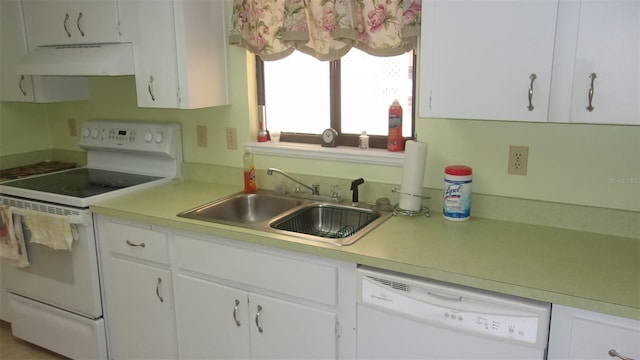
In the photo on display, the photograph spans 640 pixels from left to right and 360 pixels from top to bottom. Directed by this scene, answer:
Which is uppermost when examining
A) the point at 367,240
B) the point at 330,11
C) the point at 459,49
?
the point at 330,11

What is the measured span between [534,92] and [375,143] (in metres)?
0.90

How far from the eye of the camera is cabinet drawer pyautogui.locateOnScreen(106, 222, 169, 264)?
2.19m

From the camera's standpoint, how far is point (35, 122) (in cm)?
328

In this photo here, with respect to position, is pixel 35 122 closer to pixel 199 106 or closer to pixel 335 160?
pixel 199 106

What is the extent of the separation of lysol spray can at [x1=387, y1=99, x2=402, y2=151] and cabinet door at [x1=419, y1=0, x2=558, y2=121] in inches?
15.9

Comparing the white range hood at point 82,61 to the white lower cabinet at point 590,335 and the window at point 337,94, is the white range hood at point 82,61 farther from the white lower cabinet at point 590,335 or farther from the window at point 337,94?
the white lower cabinet at point 590,335

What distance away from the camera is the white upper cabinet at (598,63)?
4.85ft

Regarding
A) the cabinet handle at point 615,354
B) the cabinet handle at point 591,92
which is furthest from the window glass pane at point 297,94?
the cabinet handle at point 615,354

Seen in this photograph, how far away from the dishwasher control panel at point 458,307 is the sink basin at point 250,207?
2.59 feet

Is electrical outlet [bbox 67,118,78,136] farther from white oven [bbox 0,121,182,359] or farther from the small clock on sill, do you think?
the small clock on sill

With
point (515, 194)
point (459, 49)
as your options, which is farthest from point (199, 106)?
point (515, 194)

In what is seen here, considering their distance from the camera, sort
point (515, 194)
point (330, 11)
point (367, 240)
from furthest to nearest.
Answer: point (330, 11) → point (515, 194) → point (367, 240)

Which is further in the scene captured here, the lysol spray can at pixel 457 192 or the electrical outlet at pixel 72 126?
the electrical outlet at pixel 72 126

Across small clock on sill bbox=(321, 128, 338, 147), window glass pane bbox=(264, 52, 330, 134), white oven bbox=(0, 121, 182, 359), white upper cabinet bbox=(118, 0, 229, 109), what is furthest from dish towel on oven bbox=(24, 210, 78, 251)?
small clock on sill bbox=(321, 128, 338, 147)
